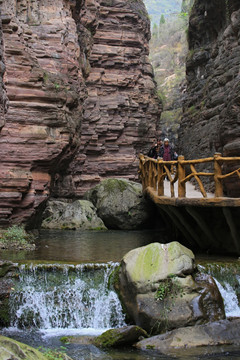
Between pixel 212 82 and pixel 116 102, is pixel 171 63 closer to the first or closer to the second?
pixel 116 102

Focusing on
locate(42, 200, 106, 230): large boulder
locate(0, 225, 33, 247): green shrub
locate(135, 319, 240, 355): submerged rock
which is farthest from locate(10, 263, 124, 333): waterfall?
locate(42, 200, 106, 230): large boulder

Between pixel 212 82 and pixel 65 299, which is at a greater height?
pixel 212 82

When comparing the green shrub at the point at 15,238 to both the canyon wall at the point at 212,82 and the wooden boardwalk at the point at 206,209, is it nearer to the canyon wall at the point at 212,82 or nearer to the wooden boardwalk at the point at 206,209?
the wooden boardwalk at the point at 206,209

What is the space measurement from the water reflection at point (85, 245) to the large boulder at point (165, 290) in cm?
169

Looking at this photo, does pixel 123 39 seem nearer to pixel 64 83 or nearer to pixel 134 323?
pixel 64 83

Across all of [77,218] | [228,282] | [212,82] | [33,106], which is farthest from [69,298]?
[212,82]

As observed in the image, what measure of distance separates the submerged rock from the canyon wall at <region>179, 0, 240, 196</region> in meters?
5.54

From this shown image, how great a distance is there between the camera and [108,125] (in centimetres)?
2694

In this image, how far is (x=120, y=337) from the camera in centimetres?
738

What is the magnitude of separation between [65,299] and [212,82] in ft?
47.3

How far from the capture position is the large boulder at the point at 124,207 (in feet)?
62.0

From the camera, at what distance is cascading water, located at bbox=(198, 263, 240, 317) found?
913 centimetres

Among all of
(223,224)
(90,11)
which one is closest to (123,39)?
(90,11)

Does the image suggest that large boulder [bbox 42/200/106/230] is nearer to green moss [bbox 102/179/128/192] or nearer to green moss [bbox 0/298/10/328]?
green moss [bbox 102/179/128/192]
